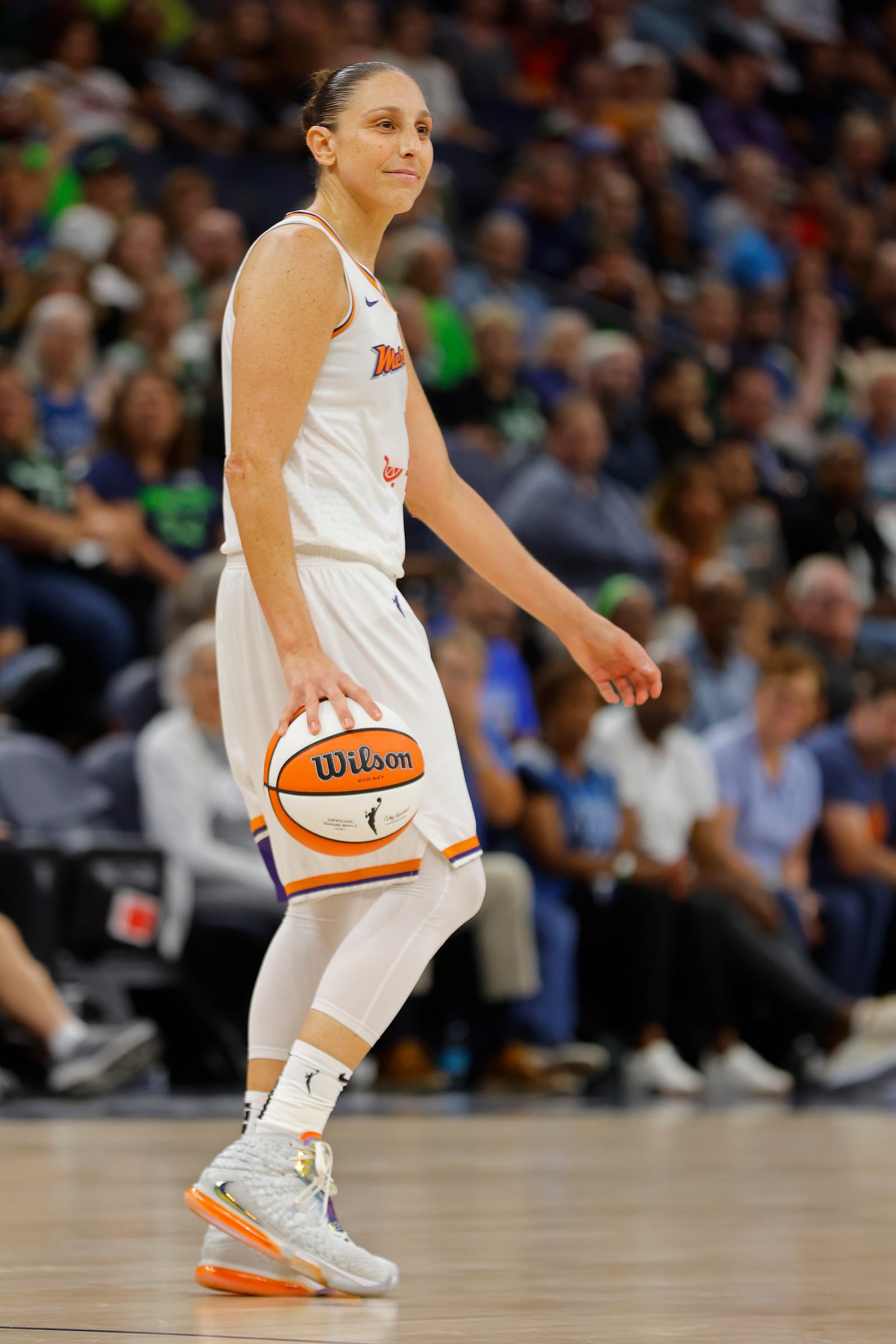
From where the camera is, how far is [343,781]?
2.75m

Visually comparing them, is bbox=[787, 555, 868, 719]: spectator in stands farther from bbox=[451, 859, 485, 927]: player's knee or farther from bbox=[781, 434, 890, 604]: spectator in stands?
bbox=[451, 859, 485, 927]: player's knee

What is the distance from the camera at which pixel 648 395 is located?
1212cm

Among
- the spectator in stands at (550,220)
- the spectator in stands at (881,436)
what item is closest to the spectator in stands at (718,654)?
the spectator in stands at (881,436)

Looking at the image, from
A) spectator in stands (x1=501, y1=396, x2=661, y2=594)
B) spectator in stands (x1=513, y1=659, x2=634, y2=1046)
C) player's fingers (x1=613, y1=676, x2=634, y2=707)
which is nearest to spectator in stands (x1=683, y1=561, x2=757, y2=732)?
spectator in stands (x1=501, y1=396, x2=661, y2=594)

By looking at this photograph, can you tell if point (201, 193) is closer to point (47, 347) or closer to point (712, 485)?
point (47, 347)

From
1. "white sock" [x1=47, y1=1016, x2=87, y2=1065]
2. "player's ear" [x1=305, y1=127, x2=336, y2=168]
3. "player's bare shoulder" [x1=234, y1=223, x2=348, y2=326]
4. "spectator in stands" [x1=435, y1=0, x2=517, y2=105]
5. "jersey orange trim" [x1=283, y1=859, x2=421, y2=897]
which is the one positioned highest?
"player's ear" [x1=305, y1=127, x2=336, y2=168]

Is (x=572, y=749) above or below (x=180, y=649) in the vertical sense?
below

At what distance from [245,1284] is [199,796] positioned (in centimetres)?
432

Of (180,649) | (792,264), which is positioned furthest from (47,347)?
(792,264)

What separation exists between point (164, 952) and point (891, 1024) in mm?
2854

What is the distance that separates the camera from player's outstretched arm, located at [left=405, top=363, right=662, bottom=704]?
10.9 feet

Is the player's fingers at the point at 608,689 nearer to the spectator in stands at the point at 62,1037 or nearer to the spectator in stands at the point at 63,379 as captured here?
the spectator in stands at the point at 62,1037

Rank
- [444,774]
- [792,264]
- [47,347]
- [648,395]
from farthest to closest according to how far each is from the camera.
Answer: [792,264], [648,395], [47,347], [444,774]

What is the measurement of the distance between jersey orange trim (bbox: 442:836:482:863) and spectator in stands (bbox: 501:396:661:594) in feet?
21.0
